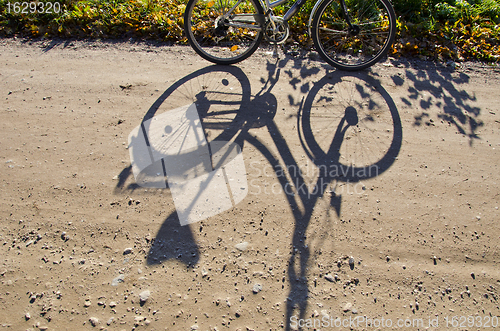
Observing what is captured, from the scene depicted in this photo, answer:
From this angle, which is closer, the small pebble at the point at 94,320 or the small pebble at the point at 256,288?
the small pebble at the point at 94,320

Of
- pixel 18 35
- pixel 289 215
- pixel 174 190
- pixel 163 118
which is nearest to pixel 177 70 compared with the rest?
pixel 163 118

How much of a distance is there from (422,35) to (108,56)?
520cm

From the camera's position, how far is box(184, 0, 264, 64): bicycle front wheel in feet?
14.6

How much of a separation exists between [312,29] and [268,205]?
9.12ft

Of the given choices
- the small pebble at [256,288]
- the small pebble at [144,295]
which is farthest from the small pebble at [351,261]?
the small pebble at [144,295]

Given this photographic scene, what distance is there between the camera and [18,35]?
5.57m

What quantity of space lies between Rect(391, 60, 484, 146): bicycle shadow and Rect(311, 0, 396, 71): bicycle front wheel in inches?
19.0

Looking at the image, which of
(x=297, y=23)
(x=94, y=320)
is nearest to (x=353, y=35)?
(x=297, y=23)

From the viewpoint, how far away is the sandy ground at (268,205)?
2385mm

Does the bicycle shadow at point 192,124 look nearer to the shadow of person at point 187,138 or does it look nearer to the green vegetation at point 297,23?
the shadow of person at point 187,138

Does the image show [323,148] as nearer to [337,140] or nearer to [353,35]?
[337,140]

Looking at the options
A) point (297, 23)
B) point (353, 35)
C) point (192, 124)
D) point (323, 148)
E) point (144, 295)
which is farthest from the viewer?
point (297, 23)

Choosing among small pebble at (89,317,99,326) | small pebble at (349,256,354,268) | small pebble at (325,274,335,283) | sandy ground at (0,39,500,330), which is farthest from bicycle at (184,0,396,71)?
small pebble at (89,317,99,326)

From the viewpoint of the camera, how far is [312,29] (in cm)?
437
